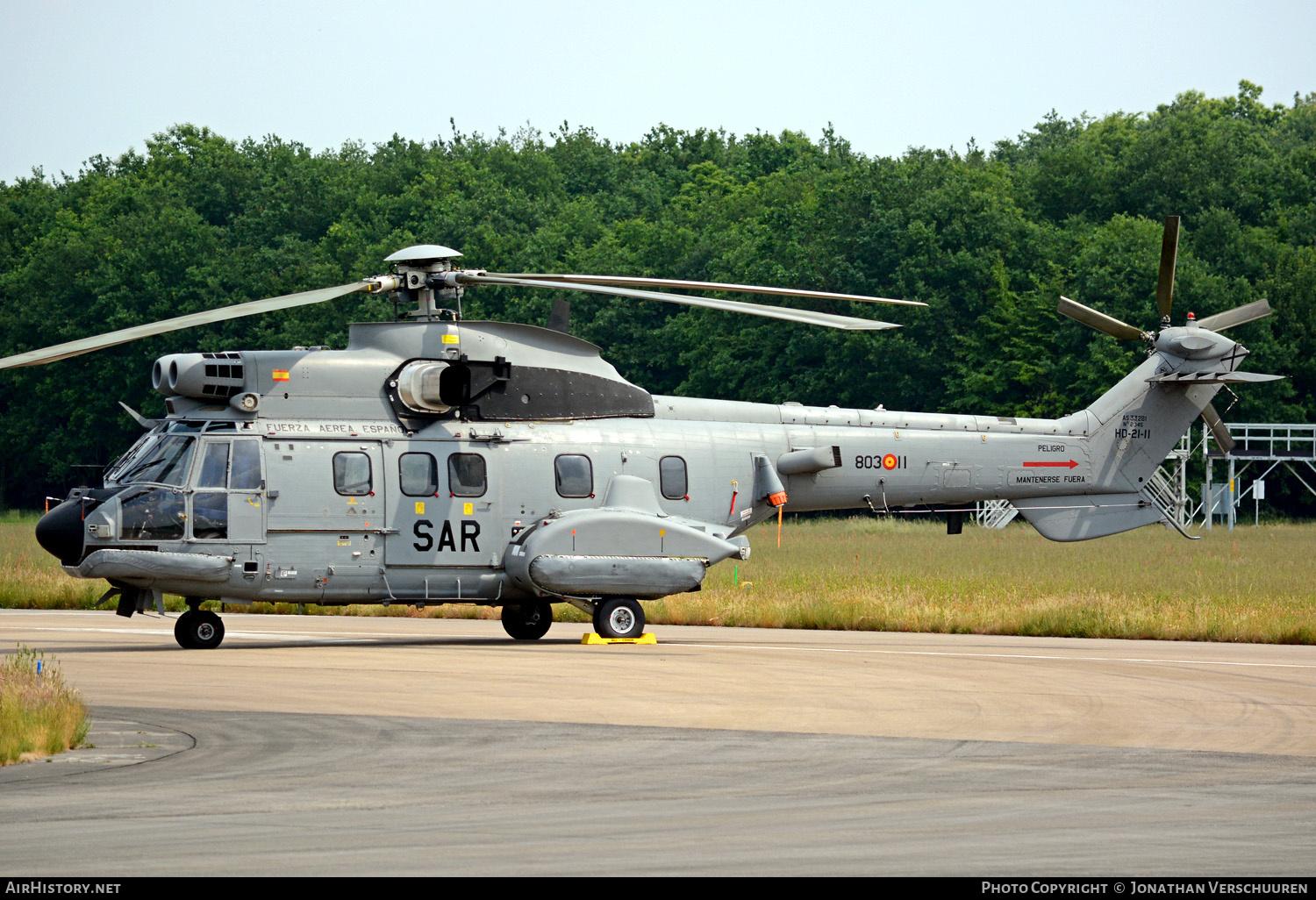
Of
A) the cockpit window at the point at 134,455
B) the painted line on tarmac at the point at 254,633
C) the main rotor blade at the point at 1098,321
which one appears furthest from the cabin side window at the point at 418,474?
the main rotor blade at the point at 1098,321

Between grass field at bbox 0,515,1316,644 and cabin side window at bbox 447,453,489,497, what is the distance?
6.36 m

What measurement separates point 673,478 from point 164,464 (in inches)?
264

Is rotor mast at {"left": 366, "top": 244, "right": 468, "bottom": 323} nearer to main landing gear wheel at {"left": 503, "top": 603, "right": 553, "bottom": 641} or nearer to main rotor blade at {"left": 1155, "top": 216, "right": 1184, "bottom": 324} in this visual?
main landing gear wheel at {"left": 503, "top": 603, "right": 553, "bottom": 641}

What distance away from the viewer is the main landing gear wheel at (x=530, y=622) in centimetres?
2378

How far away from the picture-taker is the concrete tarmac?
866 cm

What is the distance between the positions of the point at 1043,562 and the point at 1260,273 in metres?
42.8

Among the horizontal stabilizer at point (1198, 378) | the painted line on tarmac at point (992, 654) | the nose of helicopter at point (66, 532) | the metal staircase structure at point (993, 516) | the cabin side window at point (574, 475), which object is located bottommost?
the metal staircase structure at point (993, 516)

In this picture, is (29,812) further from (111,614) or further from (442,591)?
(111,614)

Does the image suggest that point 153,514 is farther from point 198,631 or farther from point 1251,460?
point 1251,460

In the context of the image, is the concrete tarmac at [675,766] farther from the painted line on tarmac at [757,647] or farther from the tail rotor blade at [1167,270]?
the tail rotor blade at [1167,270]

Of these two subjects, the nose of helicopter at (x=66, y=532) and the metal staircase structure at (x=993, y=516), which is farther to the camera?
the metal staircase structure at (x=993, y=516)

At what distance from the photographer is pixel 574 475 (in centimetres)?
2270

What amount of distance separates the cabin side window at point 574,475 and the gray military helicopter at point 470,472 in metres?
0.03

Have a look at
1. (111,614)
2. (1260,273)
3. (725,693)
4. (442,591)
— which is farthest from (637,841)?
(1260,273)
